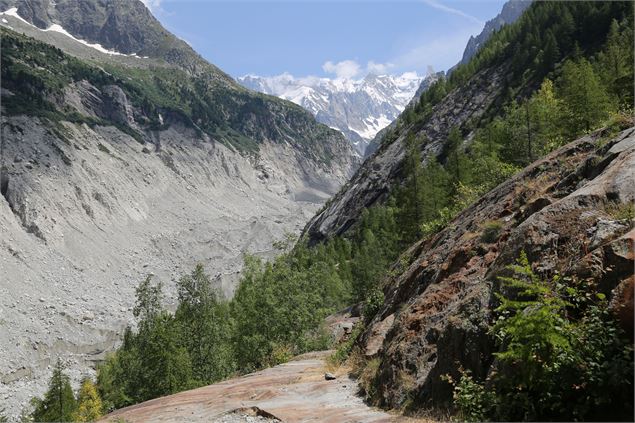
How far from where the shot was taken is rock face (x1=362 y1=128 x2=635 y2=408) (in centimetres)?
812

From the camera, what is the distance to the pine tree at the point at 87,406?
4072cm

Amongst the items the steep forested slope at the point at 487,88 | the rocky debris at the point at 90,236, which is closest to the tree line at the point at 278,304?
the rocky debris at the point at 90,236

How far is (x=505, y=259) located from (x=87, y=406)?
4648 centimetres

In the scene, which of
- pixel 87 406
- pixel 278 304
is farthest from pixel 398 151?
pixel 87 406

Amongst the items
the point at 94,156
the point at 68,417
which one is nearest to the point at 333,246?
the point at 68,417

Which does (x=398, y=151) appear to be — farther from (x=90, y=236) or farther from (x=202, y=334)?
(x=90, y=236)

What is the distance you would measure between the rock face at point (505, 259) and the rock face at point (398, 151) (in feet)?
252

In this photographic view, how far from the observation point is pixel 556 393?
6.98 metres

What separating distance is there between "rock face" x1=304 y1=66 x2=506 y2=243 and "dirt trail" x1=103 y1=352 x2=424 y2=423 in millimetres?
77412

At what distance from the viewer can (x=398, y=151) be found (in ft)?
325

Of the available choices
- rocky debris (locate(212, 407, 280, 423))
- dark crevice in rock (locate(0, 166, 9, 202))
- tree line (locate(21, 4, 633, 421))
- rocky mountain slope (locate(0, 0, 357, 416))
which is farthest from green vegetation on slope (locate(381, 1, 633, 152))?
dark crevice in rock (locate(0, 166, 9, 202))

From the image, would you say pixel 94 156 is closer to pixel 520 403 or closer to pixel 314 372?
pixel 314 372

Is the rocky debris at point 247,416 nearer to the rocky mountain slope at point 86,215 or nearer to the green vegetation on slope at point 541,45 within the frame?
the rocky mountain slope at point 86,215

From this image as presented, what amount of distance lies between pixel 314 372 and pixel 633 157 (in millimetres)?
12407
